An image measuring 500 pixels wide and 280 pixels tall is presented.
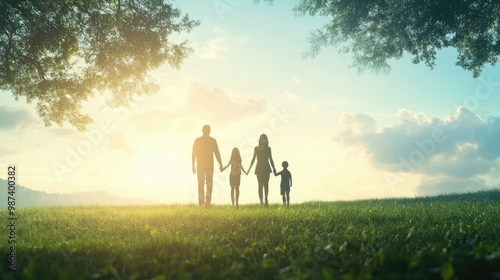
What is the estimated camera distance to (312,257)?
5809 mm

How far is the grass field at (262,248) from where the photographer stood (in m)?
3.82

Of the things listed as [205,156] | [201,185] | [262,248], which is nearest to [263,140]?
[205,156]

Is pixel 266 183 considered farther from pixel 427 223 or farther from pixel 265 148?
pixel 427 223

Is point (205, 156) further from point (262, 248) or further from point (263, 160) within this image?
point (262, 248)

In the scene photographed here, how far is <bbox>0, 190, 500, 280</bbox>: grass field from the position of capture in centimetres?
382

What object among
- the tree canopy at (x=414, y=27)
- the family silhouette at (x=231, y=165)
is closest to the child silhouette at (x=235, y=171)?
the family silhouette at (x=231, y=165)

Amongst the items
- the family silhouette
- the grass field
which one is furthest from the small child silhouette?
the grass field

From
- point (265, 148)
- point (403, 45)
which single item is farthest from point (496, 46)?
point (265, 148)

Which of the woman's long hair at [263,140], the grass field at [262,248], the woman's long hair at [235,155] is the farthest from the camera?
the woman's long hair at [263,140]

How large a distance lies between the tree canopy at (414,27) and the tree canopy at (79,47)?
27.5 ft

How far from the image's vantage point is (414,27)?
64.7 feet

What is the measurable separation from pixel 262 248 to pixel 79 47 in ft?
54.4

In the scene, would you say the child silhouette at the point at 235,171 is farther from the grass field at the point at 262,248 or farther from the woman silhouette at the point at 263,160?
the grass field at the point at 262,248

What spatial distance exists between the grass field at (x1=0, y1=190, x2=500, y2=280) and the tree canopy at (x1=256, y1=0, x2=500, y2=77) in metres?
12.0
